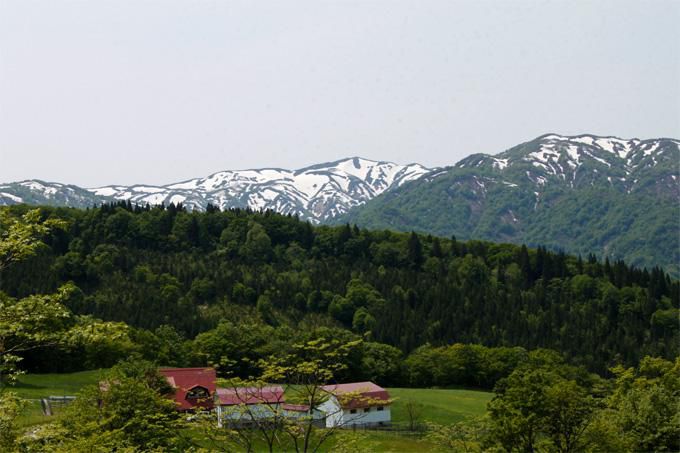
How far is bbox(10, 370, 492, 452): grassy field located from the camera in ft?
261

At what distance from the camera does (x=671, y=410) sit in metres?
60.8

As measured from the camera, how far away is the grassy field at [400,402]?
261ft

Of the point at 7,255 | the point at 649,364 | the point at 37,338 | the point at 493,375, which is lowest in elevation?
the point at 493,375

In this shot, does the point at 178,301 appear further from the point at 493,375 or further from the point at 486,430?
the point at 486,430

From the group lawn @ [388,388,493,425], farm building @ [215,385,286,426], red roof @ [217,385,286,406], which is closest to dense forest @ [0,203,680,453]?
farm building @ [215,385,286,426]

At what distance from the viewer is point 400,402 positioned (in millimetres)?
112562

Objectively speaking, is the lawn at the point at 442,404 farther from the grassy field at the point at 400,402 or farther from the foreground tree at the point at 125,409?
the foreground tree at the point at 125,409

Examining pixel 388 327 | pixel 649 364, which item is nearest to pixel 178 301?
pixel 388 327

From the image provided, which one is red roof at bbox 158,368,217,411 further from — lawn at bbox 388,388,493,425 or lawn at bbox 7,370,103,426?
lawn at bbox 388,388,493,425

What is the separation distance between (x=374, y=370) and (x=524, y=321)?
234ft

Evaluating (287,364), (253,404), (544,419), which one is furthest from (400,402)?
(253,404)

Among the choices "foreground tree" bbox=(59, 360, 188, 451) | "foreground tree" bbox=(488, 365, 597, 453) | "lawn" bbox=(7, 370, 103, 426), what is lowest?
"lawn" bbox=(7, 370, 103, 426)

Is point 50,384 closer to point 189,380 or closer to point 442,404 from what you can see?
point 189,380

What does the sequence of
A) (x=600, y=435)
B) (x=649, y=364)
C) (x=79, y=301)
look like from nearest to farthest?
(x=600, y=435) → (x=649, y=364) → (x=79, y=301)
